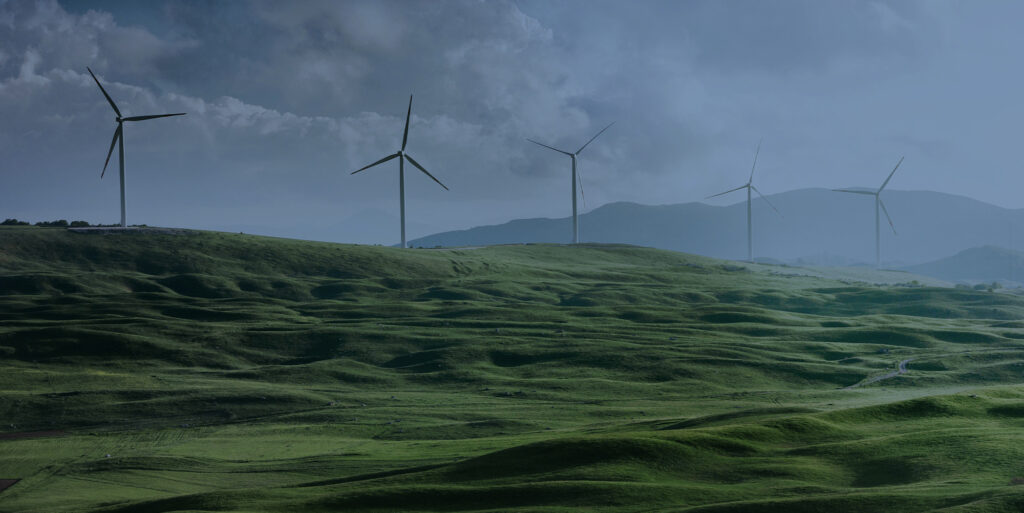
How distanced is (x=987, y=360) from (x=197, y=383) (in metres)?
103

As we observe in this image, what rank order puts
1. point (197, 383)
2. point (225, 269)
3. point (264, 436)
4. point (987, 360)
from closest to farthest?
point (264, 436)
point (197, 383)
point (987, 360)
point (225, 269)

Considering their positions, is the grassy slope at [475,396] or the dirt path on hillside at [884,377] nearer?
the grassy slope at [475,396]

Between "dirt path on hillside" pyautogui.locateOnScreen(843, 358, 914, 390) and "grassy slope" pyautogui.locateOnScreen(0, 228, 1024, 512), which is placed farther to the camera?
"dirt path on hillside" pyautogui.locateOnScreen(843, 358, 914, 390)

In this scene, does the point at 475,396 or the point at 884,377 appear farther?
the point at 884,377

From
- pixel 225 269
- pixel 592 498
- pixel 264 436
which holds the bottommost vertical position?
pixel 264 436

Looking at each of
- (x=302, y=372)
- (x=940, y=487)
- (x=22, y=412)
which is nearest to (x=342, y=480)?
(x=940, y=487)

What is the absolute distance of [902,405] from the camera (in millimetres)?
48500

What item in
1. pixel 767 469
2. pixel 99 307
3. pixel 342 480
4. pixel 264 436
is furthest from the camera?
pixel 99 307

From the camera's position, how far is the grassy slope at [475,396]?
3641 centimetres

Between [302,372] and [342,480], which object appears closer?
[342,480]

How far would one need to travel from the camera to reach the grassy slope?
3641cm

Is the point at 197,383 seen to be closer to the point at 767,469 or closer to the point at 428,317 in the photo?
the point at 428,317

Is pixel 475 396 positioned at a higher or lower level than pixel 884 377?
lower

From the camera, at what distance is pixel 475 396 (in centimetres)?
10038
